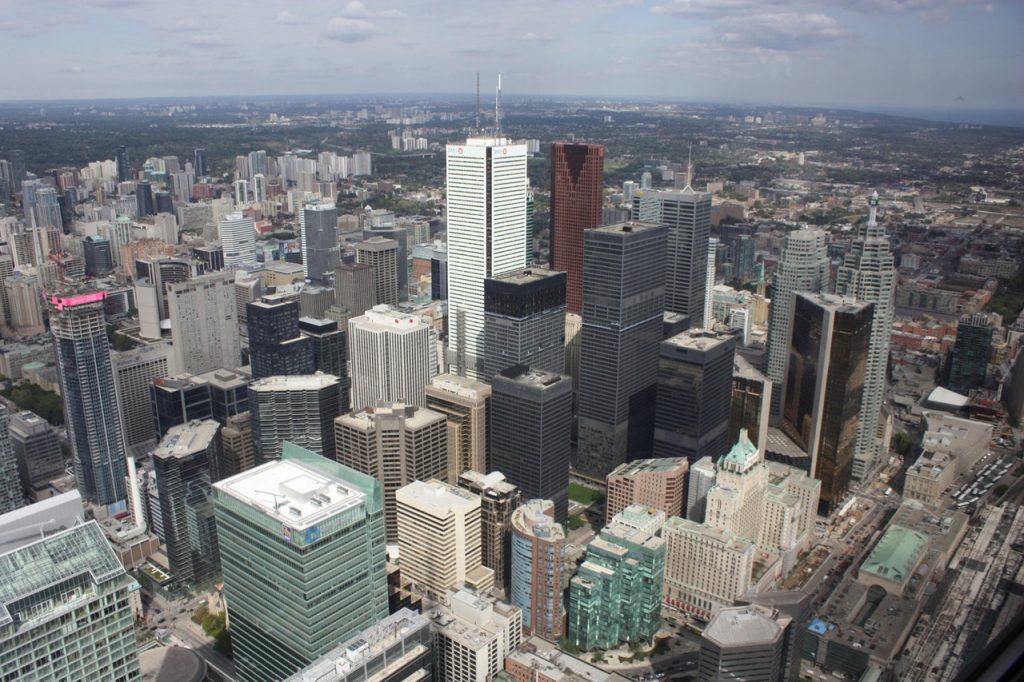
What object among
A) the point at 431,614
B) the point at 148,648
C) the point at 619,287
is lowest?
the point at 148,648

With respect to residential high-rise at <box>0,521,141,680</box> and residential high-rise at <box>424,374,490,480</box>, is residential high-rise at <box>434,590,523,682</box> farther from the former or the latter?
residential high-rise at <box>424,374,490,480</box>

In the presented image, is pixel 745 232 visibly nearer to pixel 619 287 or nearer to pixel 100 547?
pixel 619 287

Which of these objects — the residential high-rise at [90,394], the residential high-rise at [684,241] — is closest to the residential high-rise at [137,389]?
the residential high-rise at [90,394]

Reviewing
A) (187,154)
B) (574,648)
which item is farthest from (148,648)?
(187,154)

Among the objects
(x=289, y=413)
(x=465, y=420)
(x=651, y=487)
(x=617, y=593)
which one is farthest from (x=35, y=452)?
(x=651, y=487)

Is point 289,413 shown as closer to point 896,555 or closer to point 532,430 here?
point 532,430

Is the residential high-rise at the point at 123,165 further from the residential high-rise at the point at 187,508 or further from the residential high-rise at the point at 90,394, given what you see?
the residential high-rise at the point at 187,508
